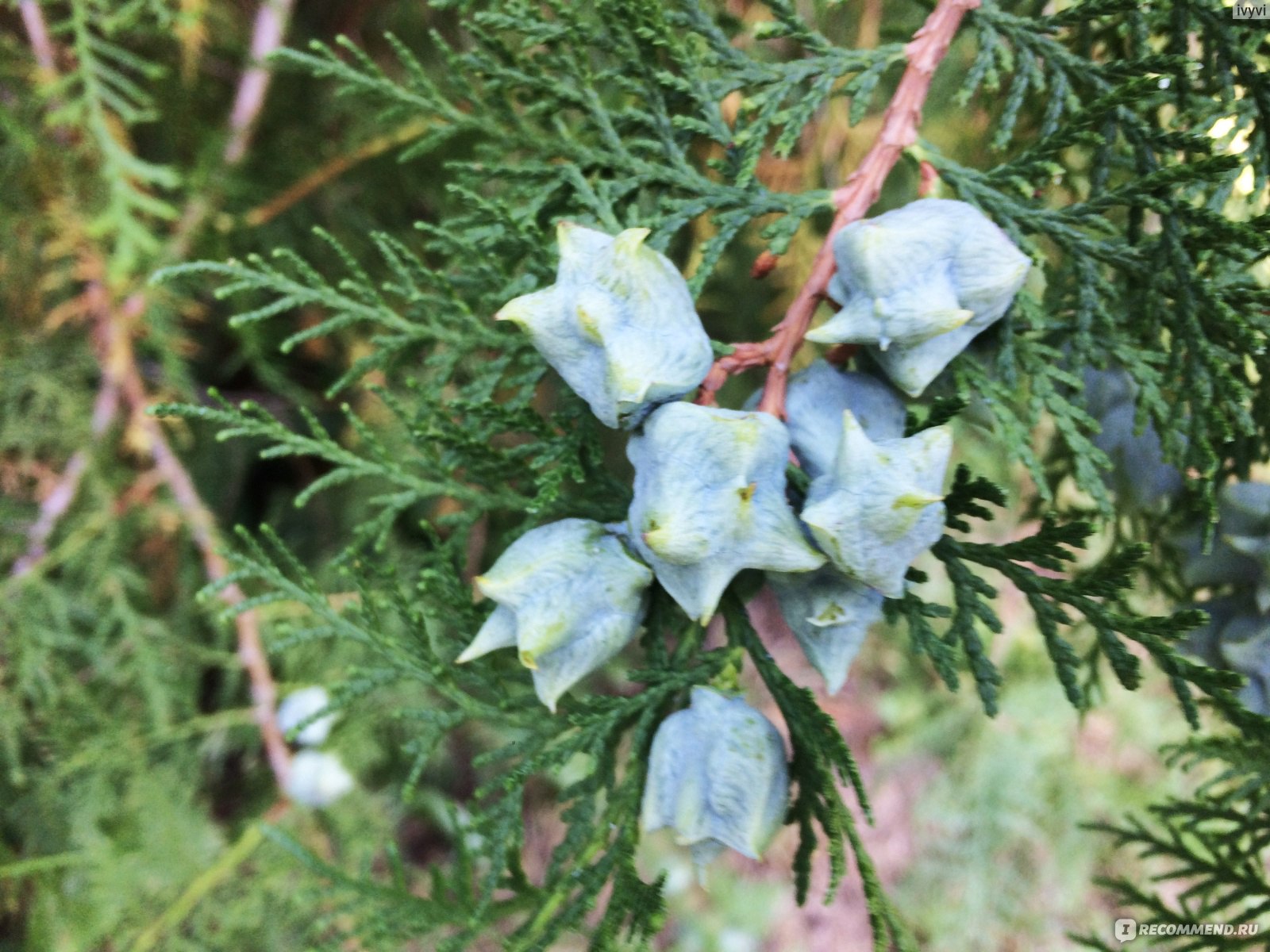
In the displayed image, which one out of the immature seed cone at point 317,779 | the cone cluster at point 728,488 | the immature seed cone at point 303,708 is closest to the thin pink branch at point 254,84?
the immature seed cone at point 303,708

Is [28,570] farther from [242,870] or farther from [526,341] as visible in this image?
[526,341]

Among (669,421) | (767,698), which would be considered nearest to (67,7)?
(669,421)

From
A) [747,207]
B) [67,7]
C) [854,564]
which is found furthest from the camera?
[67,7]

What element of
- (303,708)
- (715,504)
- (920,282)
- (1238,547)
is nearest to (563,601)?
(715,504)

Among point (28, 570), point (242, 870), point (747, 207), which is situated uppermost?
point (747, 207)

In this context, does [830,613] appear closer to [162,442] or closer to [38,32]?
[162,442]
